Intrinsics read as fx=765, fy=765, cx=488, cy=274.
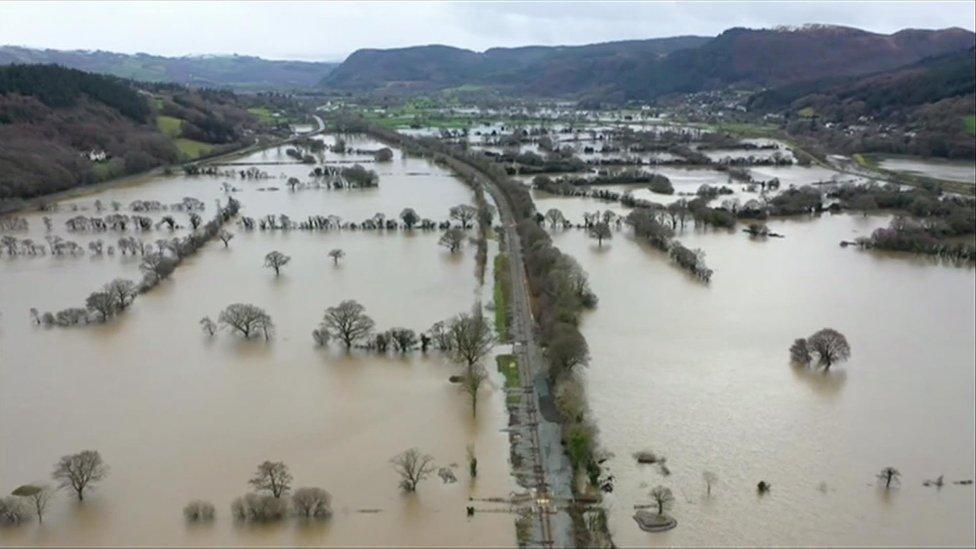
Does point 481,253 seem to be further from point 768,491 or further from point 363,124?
point 363,124

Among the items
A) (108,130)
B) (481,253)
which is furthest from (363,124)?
(481,253)

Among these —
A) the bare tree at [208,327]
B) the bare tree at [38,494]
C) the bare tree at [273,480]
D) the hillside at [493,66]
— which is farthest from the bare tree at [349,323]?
the hillside at [493,66]

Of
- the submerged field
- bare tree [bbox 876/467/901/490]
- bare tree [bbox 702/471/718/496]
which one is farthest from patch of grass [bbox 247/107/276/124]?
bare tree [bbox 876/467/901/490]

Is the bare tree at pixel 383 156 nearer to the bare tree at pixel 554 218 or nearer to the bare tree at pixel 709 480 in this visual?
the bare tree at pixel 554 218

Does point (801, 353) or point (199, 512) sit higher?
point (801, 353)

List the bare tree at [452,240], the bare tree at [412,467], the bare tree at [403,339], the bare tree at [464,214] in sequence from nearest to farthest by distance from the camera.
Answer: the bare tree at [412,467] → the bare tree at [403,339] → the bare tree at [452,240] → the bare tree at [464,214]

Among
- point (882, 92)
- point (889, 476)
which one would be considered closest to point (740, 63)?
point (882, 92)

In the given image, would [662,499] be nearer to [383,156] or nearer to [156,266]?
[156,266]
